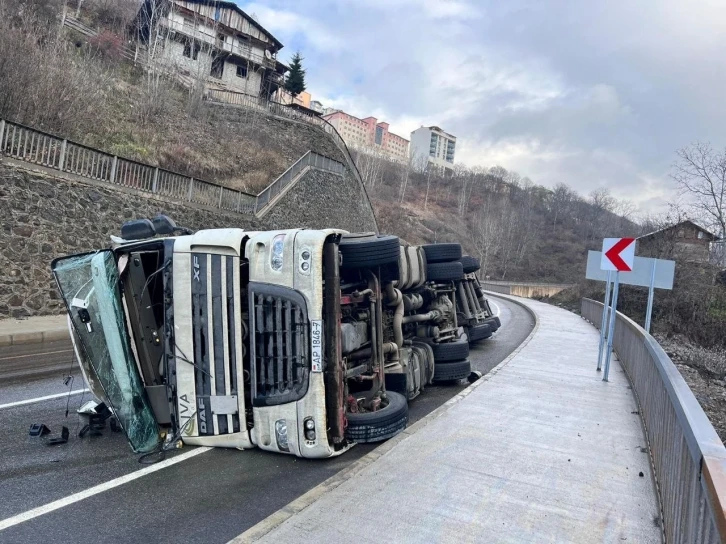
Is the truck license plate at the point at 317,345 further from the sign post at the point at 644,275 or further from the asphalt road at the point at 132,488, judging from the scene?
the sign post at the point at 644,275

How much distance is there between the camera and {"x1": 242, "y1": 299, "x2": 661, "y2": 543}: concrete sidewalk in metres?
3.44

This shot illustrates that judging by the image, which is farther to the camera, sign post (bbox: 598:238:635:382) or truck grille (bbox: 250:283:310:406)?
sign post (bbox: 598:238:635:382)

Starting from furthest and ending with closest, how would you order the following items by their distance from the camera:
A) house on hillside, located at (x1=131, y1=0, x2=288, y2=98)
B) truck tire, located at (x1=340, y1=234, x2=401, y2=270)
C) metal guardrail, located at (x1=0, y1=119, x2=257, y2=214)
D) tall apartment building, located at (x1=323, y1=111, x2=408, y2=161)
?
tall apartment building, located at (x1=323, y1=111, x2=408, y2=161)
house on hillside, located at (x1=131, y1=0, x2=288, y2=98)
metal guardrail, located at (x1=0, y1=119, x2=257, y2=214)
truck tire, located at (x1=340, y1=234, x2=401, y2=270)

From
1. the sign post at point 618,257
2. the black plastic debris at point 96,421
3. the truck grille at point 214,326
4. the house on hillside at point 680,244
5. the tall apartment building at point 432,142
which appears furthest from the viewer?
the tall apartment building at point 432,142

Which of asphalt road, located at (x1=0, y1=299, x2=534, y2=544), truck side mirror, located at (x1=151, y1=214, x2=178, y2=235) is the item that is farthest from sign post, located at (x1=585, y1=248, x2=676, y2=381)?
truck side mirror, located at (x1=151, y1=214, x2=178, y2=235)

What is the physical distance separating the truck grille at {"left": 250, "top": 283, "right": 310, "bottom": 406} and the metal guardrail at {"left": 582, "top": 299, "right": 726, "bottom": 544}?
2.81m

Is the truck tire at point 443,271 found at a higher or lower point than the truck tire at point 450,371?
higher

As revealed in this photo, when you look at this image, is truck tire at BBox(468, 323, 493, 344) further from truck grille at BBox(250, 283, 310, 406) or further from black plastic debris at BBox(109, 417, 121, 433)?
black plastic debris at BBox(109, 417, 121, 433)

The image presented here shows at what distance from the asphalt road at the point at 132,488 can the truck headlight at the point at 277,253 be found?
183 centimetres

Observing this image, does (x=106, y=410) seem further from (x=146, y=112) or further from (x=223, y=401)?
(x=146, y=112)

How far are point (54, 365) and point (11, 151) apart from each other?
22.9 ft

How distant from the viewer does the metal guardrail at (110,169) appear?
1270cm

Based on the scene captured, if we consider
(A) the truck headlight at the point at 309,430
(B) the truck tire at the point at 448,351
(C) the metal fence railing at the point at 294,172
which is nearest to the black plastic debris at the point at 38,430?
(A) the truck headlight at the point at 309,430

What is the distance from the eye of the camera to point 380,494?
3.89m
